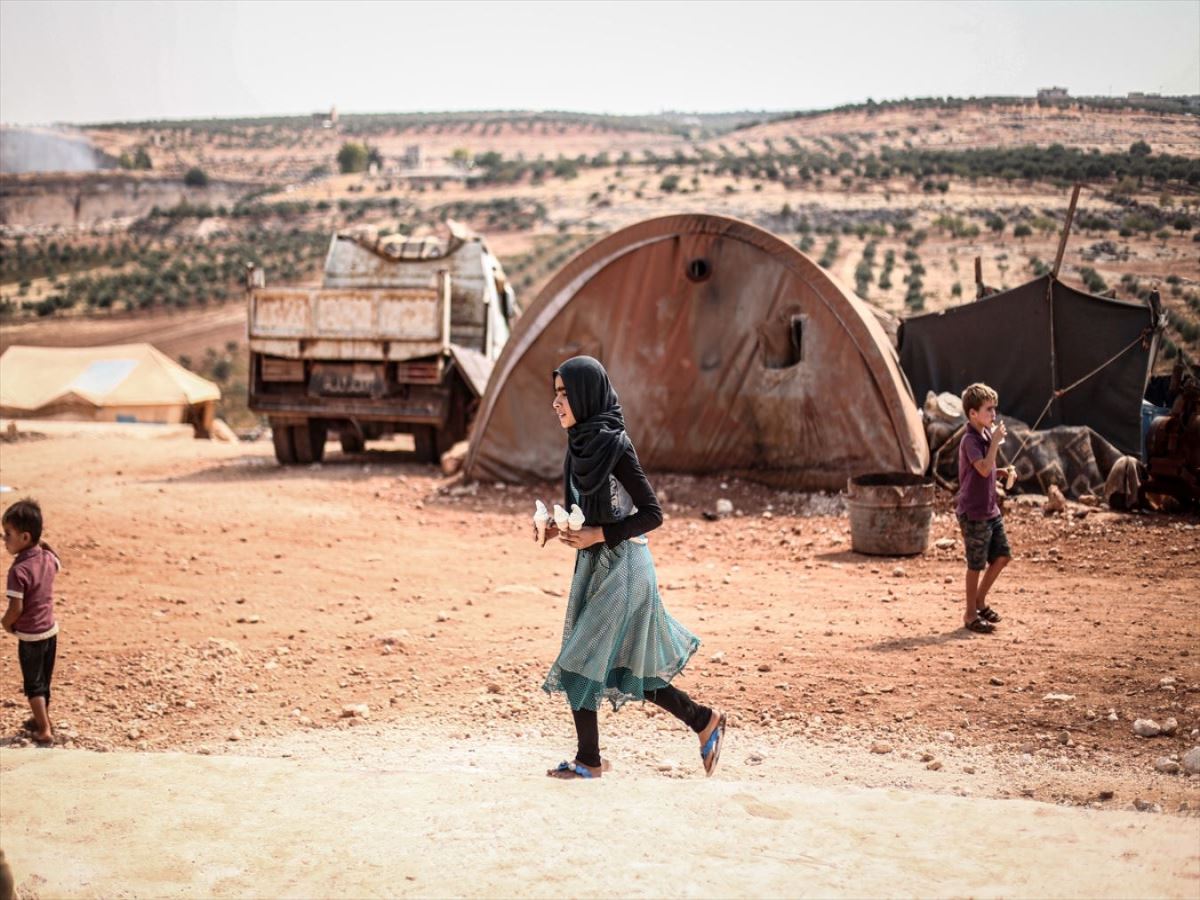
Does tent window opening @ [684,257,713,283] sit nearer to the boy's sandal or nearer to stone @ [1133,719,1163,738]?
the boy's sandal

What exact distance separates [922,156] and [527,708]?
18663 mm

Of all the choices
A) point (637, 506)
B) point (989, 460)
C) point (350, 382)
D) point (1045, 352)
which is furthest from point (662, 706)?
point (350, 382)

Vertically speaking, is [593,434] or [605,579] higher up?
[593,434]

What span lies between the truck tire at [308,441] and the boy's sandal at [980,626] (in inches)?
354

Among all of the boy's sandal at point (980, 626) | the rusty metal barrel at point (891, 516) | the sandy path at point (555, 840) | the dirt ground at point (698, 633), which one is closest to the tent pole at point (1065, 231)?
the dirt ground at point (698, 633)

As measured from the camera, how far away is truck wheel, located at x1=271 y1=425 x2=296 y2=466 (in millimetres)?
13781

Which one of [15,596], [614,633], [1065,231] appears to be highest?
[1065,231]

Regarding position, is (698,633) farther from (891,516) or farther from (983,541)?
(891,516)

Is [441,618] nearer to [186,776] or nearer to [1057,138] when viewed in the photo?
[186,776]

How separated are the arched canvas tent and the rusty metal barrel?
1.61 meters

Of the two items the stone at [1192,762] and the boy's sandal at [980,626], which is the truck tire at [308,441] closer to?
the boy's sandal at [980,626]

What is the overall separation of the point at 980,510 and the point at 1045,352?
520 centimetres

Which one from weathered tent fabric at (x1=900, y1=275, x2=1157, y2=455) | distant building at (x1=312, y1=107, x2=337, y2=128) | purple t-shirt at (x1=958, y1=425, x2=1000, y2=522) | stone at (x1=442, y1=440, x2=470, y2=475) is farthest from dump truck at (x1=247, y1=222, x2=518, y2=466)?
distant building at (x1=312, y1=107, x2=337, y2=128)

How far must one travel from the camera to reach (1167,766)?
4.64 meters
